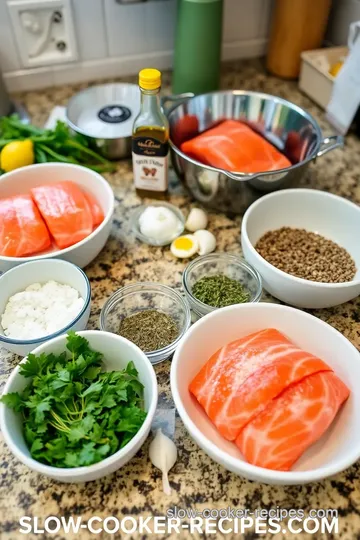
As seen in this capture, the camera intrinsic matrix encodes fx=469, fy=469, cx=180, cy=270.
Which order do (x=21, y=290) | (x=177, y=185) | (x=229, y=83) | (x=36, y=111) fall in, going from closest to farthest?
1. (x=21, y=290)
2. (x=177, y=185)
3. (x=36, y=111)
4. (x=229, y=83)

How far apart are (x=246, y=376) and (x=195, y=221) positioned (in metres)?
0.48

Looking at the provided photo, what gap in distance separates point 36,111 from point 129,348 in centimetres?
101

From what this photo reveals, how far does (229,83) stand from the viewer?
1.63 meters

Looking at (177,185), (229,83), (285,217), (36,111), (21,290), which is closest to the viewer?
(21,290)

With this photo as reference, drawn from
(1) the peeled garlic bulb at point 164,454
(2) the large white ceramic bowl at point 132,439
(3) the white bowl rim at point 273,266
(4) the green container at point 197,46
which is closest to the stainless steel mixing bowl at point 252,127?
(3) the white bowl rim at point 273,266

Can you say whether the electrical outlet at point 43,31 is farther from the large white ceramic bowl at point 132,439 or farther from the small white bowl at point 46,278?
the large white ceramic bowl at point 132,439

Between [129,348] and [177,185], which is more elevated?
[129,348]

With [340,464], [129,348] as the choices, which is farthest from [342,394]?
[129,348]

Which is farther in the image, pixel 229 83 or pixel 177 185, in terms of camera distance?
pixel 229 83

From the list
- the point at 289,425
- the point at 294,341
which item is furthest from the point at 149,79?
the point at 289,425

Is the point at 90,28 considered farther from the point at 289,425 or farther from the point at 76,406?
the point at 289,425

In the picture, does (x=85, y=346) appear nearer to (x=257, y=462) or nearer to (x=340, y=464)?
(x=257, y=462)

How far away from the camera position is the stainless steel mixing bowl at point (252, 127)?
1.08m

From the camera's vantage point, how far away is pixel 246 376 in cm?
77
